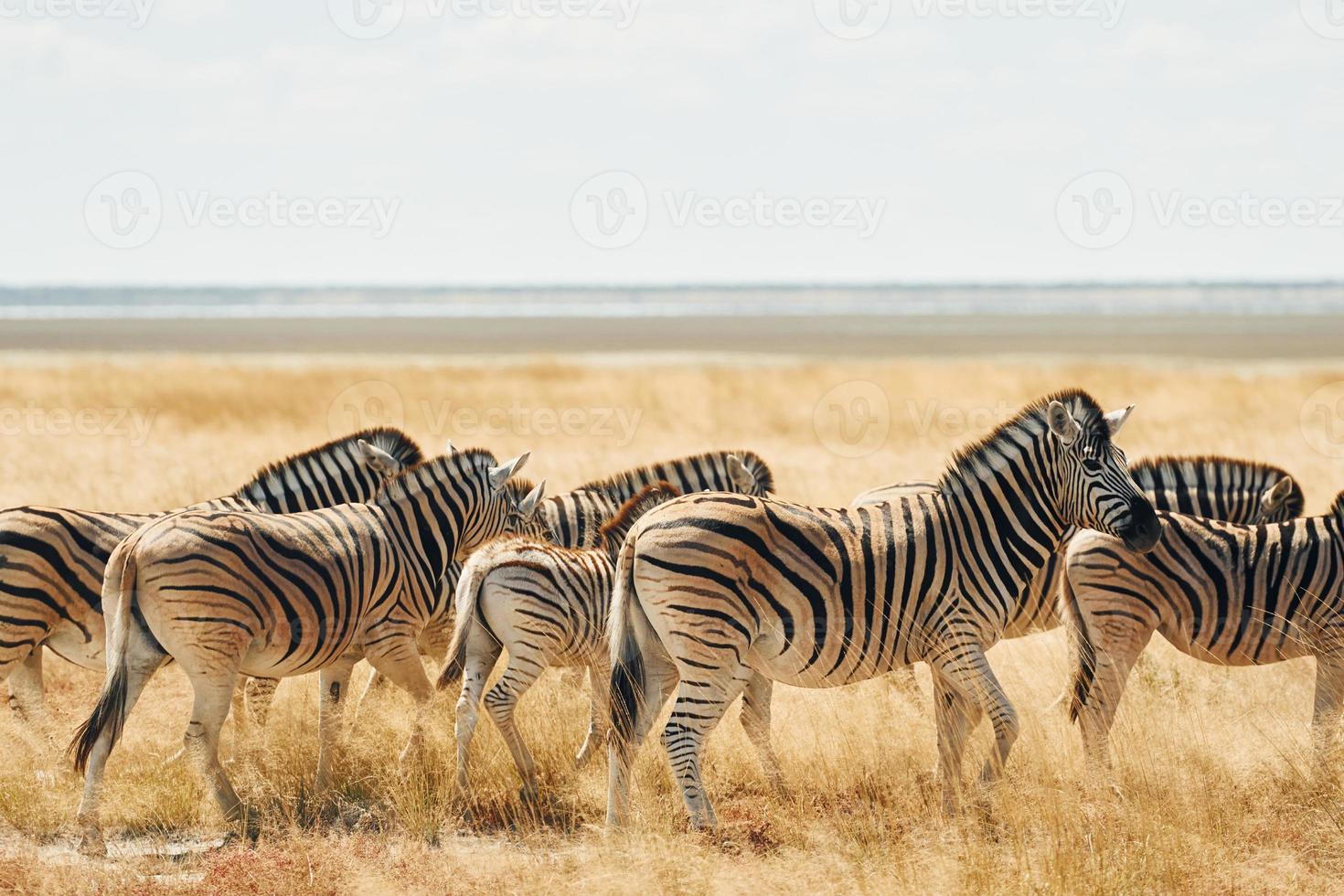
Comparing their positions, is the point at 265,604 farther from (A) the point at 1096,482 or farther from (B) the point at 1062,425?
(A) the point at 1096,482

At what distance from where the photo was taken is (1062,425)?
6.80 m

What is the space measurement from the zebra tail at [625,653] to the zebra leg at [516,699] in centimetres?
81

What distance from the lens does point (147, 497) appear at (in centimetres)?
1524

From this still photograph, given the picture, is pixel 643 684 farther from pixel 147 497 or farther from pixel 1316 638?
pixel 147 497

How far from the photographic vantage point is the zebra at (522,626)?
7.09m

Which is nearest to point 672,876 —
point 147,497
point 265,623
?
point 265,623

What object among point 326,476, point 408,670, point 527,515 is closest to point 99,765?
point 408,670

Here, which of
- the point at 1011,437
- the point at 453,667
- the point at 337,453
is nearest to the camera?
the point at 1011,437

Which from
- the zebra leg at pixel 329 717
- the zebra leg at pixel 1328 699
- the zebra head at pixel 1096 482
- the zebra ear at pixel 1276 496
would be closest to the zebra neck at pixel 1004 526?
the zebra head at pixel 1096 482

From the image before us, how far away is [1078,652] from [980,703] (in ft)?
3.50

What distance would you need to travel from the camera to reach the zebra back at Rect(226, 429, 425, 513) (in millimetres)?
8562

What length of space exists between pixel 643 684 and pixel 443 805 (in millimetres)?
1328

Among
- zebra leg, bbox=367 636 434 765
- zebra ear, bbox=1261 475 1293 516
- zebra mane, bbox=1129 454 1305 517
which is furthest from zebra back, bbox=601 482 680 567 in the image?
zebra ear, bbox=1261 475 1293 516

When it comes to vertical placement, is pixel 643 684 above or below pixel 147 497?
below
